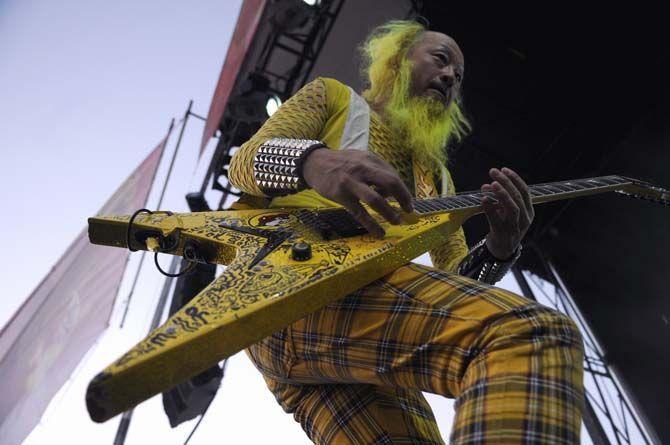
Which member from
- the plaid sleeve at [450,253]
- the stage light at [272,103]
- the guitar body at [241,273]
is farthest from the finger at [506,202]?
the stage light at [272,103]

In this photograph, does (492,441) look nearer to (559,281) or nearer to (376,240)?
(376,240)

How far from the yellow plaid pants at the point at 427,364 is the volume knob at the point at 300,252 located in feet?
0.45

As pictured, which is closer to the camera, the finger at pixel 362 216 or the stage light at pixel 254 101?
the finger at pixel 362 216

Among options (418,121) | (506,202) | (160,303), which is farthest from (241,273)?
(160,303)

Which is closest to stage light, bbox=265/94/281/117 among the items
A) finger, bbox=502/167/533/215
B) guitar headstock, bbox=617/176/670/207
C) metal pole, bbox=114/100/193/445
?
metal pole, bbox=114/100/193/445

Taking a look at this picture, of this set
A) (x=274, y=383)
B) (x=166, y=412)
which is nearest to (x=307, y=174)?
(x=274, y=383)

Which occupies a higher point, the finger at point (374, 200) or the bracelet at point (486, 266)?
Result: the finger at point (374, 200)

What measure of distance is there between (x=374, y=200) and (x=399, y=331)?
0.83ft

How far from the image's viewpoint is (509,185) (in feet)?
4.43

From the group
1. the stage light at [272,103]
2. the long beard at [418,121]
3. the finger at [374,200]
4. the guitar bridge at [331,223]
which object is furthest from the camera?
the stage light at [272,103]

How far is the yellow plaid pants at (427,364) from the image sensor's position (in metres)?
0.70

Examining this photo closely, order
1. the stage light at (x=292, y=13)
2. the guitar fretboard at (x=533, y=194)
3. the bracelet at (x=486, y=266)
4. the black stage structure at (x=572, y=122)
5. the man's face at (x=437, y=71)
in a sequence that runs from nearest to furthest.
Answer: the guitar fretboard at (x=533, y=194) < the bracelet at (x=486, y=266) < the man's face at (x=437, y=71) < the black stage structure at (x=572, y=122) < the stage light at (x=292, y=13)

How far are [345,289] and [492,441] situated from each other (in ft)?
1.25

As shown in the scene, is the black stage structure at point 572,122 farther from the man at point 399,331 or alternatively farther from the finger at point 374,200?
the finger at point 374,200
